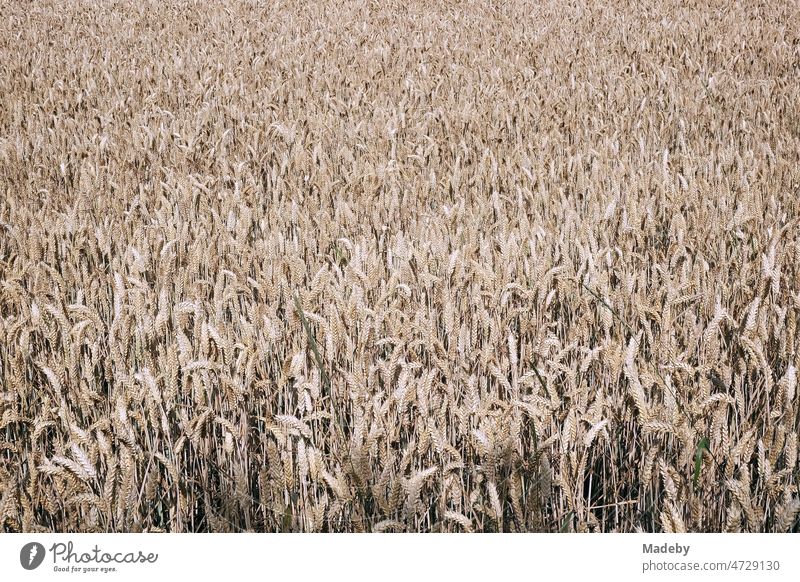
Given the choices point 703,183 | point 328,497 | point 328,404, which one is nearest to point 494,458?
point 328,497

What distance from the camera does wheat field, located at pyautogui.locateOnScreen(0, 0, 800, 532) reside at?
1.29 m

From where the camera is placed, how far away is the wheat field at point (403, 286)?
129 centimetres

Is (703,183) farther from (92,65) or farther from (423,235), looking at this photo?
(92,65)

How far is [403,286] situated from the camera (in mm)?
1787

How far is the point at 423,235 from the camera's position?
2496mm
